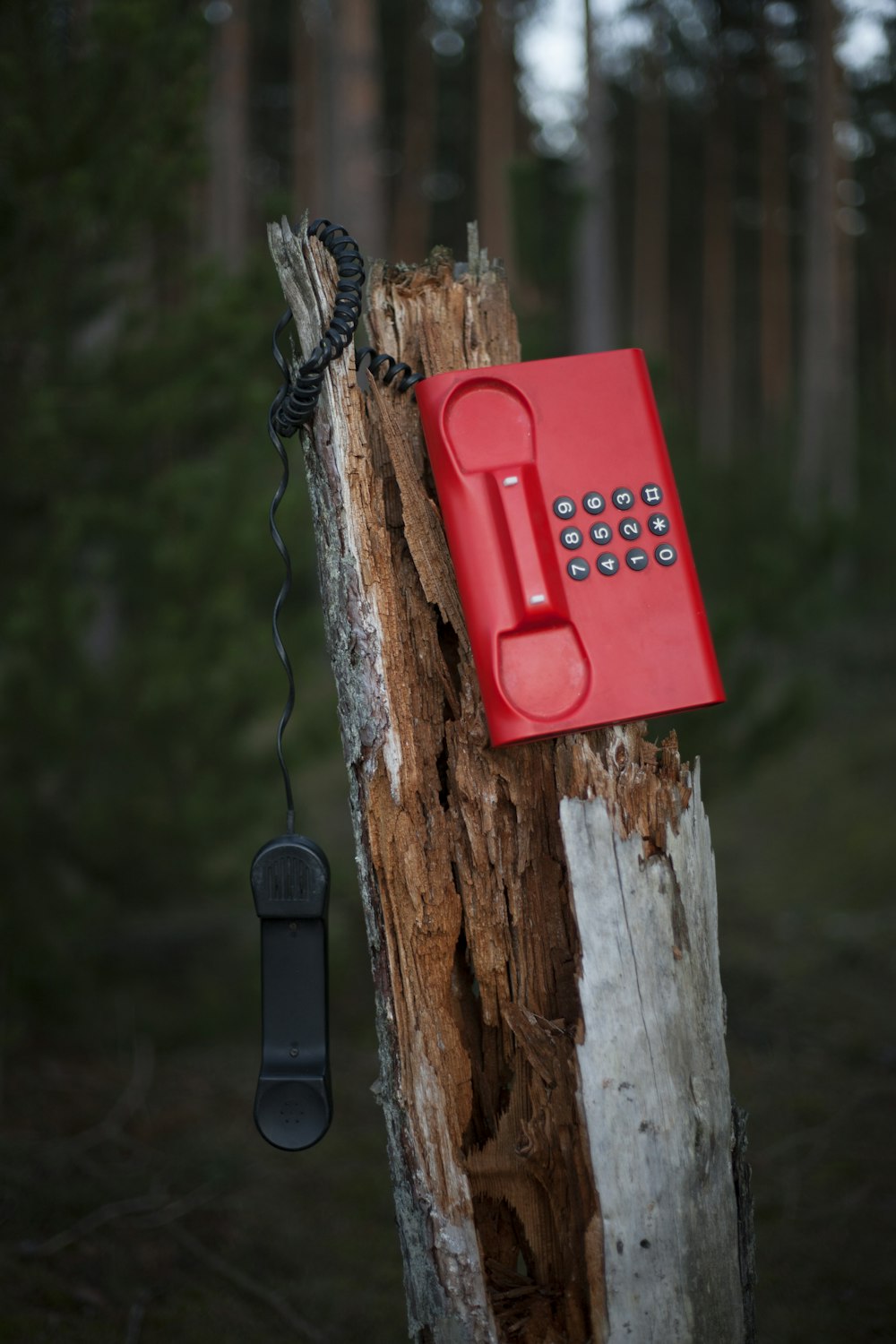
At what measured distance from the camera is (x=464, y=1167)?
121cm

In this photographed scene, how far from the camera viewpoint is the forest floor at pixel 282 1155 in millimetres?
2205

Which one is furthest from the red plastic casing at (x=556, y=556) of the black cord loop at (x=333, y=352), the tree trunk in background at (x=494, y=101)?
the tree trunk in background at (x=494, y=101)

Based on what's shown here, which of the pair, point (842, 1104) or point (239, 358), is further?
point (842, 1104)

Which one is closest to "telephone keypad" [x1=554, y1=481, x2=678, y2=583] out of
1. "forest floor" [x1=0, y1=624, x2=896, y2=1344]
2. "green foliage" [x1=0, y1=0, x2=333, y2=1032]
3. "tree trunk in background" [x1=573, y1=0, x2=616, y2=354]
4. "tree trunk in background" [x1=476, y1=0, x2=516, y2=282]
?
"forest floor" [x1=0, y1=624, x2=896, y2=1344]

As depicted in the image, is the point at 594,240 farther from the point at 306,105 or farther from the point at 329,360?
the point at 329,360

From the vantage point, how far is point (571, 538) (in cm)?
116

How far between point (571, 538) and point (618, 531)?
0.06 metres

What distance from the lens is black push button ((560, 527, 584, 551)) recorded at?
116 cm

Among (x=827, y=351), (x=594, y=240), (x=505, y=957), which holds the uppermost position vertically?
(x=594, y=240)

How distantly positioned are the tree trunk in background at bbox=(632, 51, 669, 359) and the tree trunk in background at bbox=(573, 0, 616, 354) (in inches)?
235

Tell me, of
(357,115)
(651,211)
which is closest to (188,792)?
(357,115)

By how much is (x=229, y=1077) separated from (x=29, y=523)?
195cm

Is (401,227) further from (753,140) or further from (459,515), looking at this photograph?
(459,515)

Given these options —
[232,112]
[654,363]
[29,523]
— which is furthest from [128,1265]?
[232,112]
